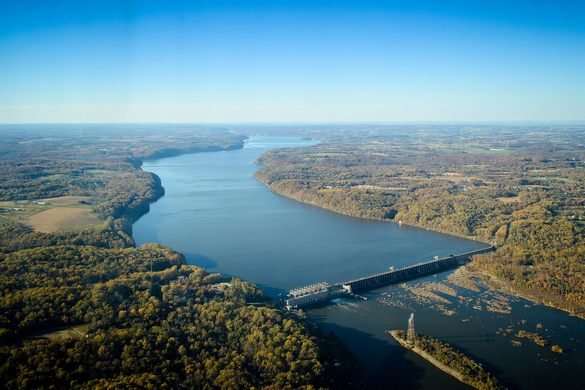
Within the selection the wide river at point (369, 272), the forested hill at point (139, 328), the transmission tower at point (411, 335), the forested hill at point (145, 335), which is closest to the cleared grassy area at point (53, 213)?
the wide river at point (369, 272)

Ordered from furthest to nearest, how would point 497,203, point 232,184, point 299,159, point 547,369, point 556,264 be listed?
point 299,159
point 232,184
point 497,203
point 556,264
point 547,369

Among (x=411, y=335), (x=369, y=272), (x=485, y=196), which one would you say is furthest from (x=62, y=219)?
(x=485, y=196)

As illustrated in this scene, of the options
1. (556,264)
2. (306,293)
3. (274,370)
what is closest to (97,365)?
(274,370)

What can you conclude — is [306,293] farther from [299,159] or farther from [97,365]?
[299,159]

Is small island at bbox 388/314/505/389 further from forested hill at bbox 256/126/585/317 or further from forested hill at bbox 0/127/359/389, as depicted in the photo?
forested hill at bbox 256/126/585/317

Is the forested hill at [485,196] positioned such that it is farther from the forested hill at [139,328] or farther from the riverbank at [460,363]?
the forested hill at [139,328]

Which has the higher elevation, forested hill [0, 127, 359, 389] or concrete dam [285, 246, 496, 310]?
forested hill [0, 127, 359, 389]

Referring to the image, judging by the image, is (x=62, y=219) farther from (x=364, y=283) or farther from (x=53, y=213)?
(x=364, y=283)

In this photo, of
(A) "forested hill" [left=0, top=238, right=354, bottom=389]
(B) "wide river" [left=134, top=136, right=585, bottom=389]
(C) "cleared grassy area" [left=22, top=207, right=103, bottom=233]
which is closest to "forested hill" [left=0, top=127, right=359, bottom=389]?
(A) "forested hill" [left=0, top=238, right=354, bottom=389]
